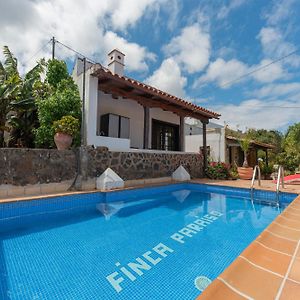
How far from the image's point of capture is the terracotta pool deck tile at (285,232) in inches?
99.7

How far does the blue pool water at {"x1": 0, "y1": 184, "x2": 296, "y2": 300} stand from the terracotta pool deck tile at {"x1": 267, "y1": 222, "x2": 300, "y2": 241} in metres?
1.00

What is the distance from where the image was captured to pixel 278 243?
91.2 inches

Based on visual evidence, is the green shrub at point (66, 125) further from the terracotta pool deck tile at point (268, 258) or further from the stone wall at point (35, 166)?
the terracotta pool deck tile at point (268, 258)

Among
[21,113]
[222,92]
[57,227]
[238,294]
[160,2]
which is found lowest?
[57,227]

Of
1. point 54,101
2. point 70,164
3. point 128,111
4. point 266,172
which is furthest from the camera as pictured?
point 266,172

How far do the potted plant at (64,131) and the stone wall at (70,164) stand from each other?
1.08ft

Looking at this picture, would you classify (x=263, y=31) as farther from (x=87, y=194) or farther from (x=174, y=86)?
(x=87, y=194)

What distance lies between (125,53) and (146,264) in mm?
13613

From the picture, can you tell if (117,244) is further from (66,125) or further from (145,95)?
(145,95)

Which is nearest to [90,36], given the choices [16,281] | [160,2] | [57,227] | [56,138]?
[160,2]

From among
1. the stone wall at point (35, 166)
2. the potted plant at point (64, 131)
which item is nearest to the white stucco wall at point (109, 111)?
the potted plant at point (64, 131)

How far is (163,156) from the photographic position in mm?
11516

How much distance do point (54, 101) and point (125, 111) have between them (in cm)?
528

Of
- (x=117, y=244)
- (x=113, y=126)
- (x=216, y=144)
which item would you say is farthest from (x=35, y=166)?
(x=216, y=144)
